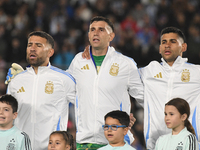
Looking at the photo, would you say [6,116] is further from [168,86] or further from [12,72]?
[168,86]

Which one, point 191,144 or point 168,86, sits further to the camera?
point 168,86

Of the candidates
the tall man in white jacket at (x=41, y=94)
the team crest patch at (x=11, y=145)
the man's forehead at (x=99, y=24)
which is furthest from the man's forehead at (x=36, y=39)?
the team crest patch at (x=11, y=145)

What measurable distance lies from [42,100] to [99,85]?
88 centimetres

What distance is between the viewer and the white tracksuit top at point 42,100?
6055 millimetres

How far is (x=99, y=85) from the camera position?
6082 millimetres

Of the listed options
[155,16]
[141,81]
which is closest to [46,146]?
[141,81]

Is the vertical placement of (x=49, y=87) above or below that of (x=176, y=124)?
above

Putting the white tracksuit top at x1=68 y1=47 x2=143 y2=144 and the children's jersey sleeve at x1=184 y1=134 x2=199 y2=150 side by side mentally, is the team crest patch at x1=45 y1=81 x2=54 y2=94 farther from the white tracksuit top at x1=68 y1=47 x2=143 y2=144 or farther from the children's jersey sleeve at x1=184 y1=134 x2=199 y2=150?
the children's jersey sleeve at x1=184 y1=134 x2=199 y2=150

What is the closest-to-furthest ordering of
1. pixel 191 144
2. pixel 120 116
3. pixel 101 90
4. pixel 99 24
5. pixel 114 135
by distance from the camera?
pixel 191 144, pixel 114 135, pixel 120 116, pixel 101 90, pixel 99 24

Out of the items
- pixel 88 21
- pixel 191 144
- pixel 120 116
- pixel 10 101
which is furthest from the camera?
pixel 88 21

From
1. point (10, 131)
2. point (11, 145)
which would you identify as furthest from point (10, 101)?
point (11, 145)

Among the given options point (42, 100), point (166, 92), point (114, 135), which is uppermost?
point (166, 92)

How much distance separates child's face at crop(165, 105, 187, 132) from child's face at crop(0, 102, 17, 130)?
2.15 m

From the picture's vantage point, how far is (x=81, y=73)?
20.6 ft
